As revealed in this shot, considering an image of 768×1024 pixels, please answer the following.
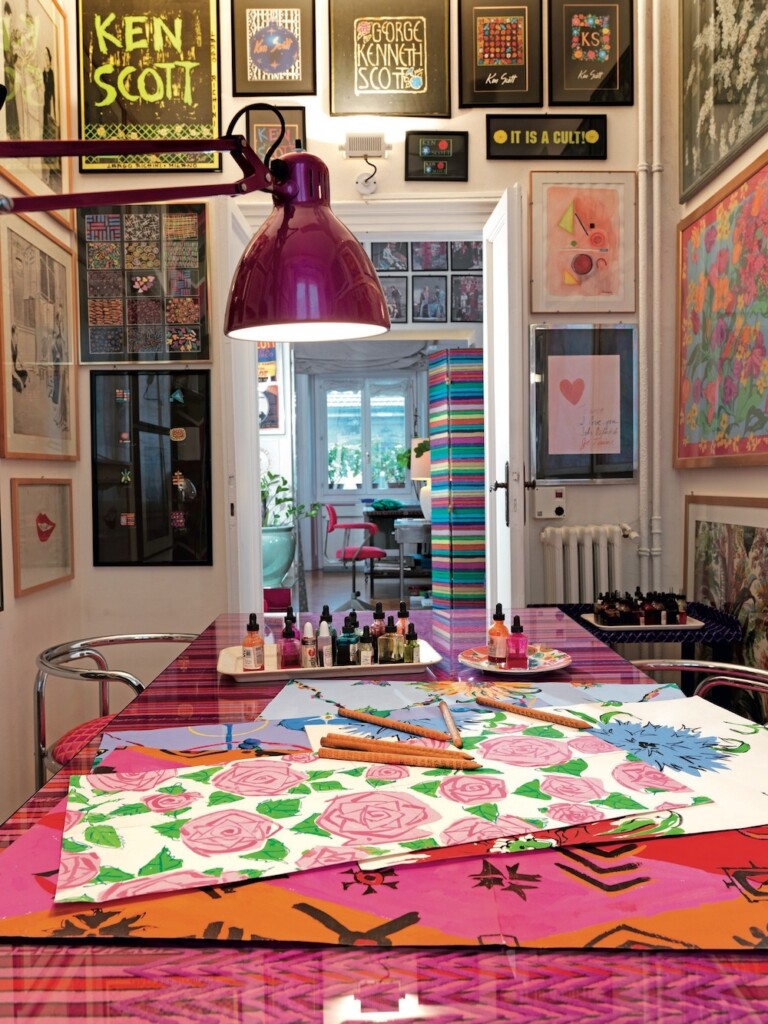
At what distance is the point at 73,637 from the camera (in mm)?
3801

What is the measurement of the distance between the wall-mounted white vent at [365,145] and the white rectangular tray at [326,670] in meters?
2.79

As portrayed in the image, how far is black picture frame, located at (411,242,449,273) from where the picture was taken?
722cm

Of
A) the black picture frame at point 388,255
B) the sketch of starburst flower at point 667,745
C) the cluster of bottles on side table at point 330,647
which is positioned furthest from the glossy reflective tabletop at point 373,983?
the black picture frame at point 388,255

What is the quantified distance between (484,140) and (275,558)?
12.4 feet

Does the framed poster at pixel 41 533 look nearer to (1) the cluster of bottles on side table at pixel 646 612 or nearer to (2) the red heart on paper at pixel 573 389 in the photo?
(1) the cluster of bottles on side table at pixel 646 612

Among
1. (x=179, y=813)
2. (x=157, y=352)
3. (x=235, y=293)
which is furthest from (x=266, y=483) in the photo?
(x=179, y=813)

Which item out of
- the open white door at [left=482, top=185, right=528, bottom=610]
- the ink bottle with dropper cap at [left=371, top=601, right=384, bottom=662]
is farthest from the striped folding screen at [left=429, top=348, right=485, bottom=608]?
the ink bottle with dropper cap at [left=371, top=601, right=384, bottom=662]

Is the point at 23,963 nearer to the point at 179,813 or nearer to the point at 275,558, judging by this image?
the point at 179,813

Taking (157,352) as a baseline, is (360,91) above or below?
above

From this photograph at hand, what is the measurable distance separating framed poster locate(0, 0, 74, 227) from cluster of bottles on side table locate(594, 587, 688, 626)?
2534 mm

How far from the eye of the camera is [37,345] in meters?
3.35


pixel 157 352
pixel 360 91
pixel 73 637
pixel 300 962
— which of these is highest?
pixel 360 91

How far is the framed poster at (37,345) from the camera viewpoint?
303cm

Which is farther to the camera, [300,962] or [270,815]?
[270,815]
